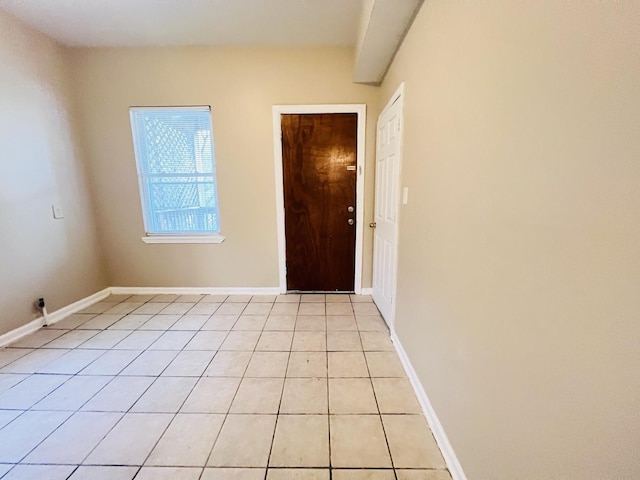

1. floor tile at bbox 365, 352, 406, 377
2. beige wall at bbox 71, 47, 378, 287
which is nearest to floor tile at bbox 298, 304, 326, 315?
beige wall at bbox 71, 47, 378, 287

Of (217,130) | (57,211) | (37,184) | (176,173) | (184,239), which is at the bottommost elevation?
(184,239)

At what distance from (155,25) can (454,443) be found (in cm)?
378

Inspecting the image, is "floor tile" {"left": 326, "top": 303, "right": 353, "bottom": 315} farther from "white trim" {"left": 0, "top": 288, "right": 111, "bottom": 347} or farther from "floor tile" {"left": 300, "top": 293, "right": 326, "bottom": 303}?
"white trim" {"left": 0, "top": 288, "right": 111, "bottom": 347}

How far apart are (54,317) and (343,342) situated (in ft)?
9.35

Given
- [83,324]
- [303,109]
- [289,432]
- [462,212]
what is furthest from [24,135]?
[462,212]

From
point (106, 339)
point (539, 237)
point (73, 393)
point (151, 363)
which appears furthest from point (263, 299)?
point (539, 237)

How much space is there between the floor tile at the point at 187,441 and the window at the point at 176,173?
2.00 meters

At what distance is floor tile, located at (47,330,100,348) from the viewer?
219 centimetres

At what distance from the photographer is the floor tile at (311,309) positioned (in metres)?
2.72

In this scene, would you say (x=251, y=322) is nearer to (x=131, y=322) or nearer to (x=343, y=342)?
(x=343, y=342)

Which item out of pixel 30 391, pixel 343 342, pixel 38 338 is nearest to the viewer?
pixel 30 391

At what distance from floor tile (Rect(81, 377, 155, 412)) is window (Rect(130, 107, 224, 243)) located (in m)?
1.64

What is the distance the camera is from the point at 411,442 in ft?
4.29

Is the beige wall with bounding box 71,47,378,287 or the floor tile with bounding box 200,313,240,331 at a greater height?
the beige wall with bounding box 71,47,378,287
